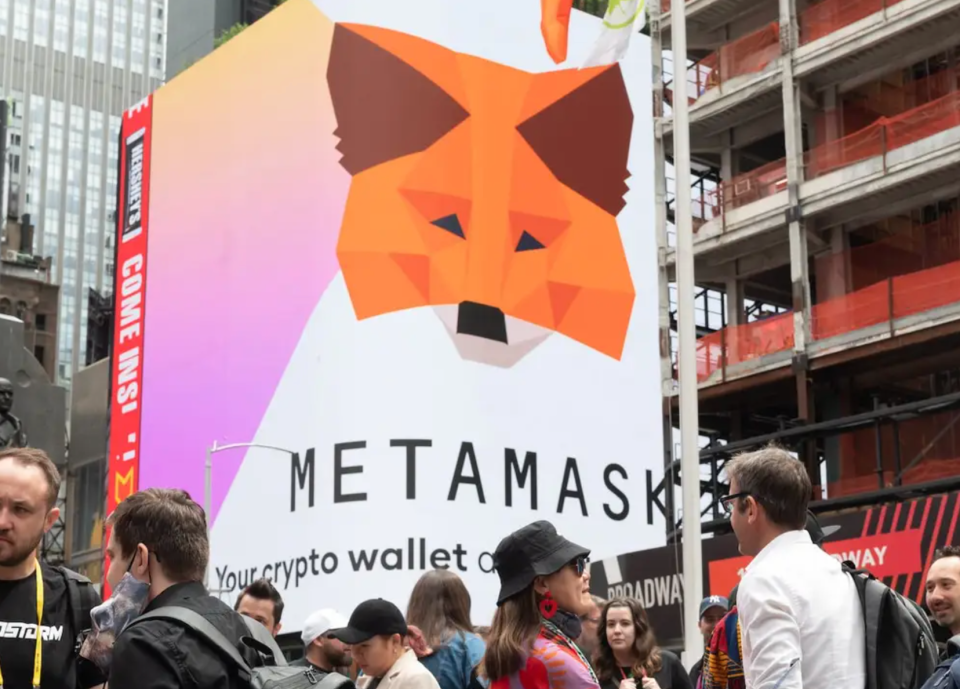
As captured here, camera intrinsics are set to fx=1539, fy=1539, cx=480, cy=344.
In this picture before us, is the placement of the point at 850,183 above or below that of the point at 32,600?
above

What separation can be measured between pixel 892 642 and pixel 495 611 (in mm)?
1423

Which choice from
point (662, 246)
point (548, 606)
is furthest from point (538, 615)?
point (662, 246)

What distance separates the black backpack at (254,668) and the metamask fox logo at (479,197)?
1304 inches

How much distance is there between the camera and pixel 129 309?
44.2 m

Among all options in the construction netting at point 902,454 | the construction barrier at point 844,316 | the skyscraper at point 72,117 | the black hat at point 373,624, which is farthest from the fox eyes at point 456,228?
the skyscraper at point 72,117

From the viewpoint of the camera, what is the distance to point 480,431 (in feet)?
125

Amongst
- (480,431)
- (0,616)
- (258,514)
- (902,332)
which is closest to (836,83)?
(902,332)

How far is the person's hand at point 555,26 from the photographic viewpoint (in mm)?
41250

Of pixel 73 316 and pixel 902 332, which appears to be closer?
pixel 902 332

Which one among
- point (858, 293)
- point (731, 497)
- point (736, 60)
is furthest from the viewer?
point (736, 60)

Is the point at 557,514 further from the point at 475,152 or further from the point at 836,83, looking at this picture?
the point at 836,83

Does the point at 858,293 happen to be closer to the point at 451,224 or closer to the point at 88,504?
the point at 451,224

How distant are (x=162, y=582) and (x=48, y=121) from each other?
14496 centimetres

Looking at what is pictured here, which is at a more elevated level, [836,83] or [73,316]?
[73,316]
